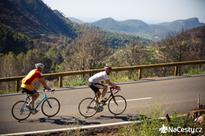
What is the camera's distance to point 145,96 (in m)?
14.7

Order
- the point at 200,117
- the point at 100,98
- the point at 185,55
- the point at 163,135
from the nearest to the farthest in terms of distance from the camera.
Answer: the point at 163,135 → the point at 200,117 → the point at 100,98 → the point at 185,55

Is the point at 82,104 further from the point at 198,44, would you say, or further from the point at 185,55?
the point at 198,44

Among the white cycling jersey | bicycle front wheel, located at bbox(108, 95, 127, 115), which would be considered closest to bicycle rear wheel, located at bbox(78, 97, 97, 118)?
bicycle front wheel, located at bbox(108, 95, 127, 115)

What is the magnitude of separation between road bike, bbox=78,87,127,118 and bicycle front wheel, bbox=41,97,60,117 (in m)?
0.87

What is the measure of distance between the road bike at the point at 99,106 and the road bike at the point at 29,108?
38.2 inches

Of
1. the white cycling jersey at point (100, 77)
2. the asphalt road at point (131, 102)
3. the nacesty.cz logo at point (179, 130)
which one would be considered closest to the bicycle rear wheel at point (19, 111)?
the asphalt road at point (131, 102)

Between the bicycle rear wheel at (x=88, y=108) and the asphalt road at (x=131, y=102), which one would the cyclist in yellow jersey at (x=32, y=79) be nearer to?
the asphalt road at (x=131, y=102)

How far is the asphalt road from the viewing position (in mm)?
11444

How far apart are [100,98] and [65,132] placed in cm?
298

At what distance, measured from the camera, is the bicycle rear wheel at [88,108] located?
40.2 feet

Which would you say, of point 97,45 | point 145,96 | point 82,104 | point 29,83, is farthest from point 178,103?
point 97,45

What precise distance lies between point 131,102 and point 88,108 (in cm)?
239

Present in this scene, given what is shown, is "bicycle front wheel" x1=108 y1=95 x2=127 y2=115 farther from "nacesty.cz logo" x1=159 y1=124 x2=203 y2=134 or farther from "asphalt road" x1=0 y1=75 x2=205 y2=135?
"nacesty.cz logo" x1=159 y1=124 x2=203 y2=134

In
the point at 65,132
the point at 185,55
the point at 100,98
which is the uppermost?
the point at 185,55
